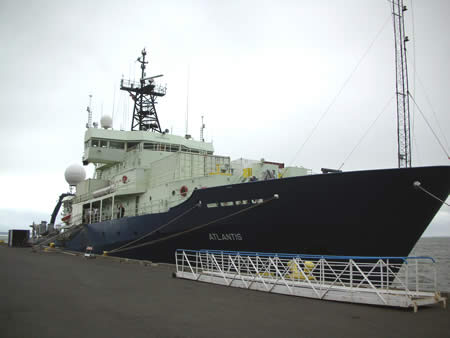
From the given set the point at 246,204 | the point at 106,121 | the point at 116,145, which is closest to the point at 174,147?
the point at 116,145

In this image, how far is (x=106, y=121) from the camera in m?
30.3

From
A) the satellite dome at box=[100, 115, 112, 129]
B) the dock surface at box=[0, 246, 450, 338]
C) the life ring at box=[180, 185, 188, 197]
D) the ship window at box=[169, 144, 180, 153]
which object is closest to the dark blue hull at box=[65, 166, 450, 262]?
the life ring at box=[180, 185, 188, 197]

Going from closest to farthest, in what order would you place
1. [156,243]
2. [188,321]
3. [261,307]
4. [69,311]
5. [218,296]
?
[188,321] → [69,311] → [261,307] → [218,296] → [156,243]

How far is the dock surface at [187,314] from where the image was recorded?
21.6 ft

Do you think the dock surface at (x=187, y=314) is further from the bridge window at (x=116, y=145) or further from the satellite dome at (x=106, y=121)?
the satellite dome at (x=106, y=121)

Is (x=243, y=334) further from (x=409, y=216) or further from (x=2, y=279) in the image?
(x=2, y=279)

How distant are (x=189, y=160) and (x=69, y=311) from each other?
12890 mm

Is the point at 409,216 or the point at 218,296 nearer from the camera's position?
the point at 218,296

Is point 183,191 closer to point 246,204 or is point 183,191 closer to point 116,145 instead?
point 246,204

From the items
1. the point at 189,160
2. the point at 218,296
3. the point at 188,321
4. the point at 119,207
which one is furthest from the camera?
the point at 119,207

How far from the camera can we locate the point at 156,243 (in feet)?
63.0

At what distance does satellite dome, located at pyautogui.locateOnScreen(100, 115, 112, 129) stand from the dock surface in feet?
64.1

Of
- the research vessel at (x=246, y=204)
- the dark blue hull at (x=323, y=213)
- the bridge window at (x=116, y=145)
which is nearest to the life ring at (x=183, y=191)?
the research vessel at (x=246, y=204)

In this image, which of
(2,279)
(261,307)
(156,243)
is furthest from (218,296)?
(156,243)
